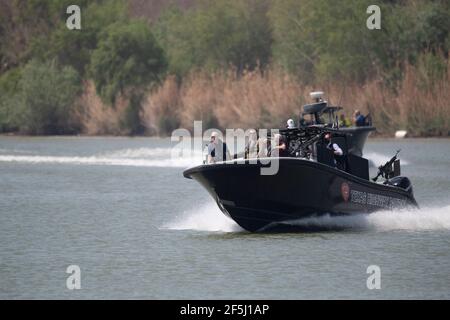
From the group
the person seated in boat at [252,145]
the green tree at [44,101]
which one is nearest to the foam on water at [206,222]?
the person seated in boat at [252,145]

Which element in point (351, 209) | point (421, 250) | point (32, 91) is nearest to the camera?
point (421, 250)

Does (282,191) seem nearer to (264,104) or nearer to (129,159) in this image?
(129,159)

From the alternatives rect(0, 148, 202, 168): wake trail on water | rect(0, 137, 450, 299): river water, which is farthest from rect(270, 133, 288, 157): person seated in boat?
rect(0, 148, 202, 168): wake trail on water

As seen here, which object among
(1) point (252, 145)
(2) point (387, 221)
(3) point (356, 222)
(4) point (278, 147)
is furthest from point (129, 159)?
(4) point (278, 147)

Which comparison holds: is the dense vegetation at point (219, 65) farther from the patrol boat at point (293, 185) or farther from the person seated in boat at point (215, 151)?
the person seated in boat at point (215, 151)

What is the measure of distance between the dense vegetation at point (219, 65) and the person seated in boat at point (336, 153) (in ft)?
122

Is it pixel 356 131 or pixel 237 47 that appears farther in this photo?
pixel 237 47

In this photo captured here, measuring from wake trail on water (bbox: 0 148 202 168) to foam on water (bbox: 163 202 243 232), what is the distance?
2101 cm

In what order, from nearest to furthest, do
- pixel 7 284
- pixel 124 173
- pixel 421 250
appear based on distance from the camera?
pixel 7 284 < pixel 421 250 < pixel 124 173

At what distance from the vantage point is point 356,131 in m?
42.7

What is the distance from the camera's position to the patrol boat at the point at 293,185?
77.0 feet
